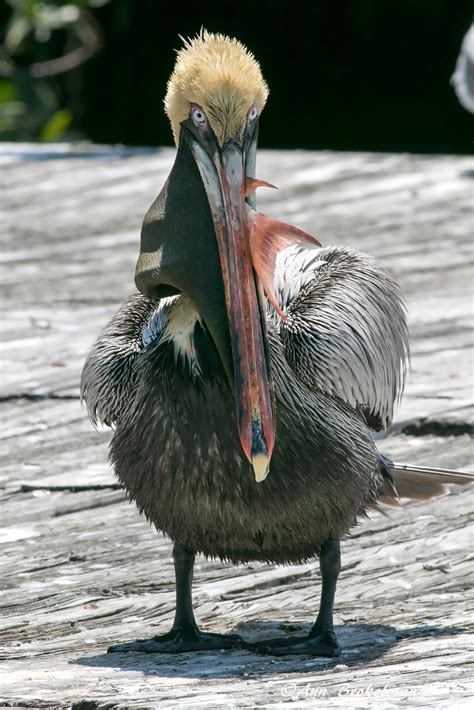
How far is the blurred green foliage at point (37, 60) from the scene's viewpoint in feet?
27.4

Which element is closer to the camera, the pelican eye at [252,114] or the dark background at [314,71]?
the pelican eye at [252,114]

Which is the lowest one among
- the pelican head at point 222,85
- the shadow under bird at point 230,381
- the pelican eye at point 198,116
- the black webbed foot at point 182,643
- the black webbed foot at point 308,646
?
the black webbed foot at point 182,643

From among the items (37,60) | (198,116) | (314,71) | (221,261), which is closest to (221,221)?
(221,261)

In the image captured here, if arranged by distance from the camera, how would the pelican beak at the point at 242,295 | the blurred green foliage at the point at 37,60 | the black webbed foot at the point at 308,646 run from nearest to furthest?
the pelican beak at the point at 242,295, the black webbed foot at the point at 308,646, the blurred green foliage at the point at 37,60

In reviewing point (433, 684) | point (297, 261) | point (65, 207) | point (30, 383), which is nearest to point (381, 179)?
point (65, 207)

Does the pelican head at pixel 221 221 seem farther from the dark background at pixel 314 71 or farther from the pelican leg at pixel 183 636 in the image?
the dark background at pixel 314 71

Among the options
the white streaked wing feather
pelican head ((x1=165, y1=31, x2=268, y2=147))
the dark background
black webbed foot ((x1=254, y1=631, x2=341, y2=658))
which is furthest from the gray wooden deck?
the dark background

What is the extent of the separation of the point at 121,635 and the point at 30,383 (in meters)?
1.52

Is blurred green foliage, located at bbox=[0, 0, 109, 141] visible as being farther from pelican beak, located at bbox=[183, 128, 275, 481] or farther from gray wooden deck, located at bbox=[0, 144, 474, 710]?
pelican beak, located at bbox=[183, 128, 275, 481]

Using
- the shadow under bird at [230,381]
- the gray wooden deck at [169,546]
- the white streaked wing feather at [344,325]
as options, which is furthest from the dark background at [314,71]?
the shadow under bird at [230,381]

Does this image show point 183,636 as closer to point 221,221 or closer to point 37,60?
point 221,221

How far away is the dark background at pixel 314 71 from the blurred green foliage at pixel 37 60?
1.12 metres

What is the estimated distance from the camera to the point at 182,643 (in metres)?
2.76

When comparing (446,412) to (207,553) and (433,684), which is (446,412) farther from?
(433,684)
